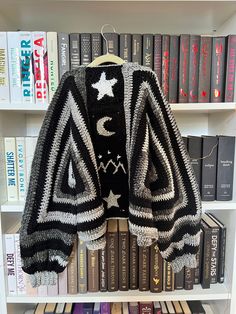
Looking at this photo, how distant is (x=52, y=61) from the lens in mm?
710

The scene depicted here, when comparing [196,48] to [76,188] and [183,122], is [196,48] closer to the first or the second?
[183,122]

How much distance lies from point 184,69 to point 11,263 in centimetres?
83

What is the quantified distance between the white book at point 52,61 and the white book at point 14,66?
90 mm

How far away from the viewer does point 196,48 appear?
0.72m

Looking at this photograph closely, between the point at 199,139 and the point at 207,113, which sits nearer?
the point at 199,139

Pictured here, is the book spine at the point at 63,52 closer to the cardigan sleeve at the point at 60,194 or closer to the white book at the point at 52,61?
the white book at the point at 52,61

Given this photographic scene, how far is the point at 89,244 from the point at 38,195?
0.60 ft

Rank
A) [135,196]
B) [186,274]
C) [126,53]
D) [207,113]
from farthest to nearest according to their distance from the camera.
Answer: [207,113]
[186,274]
[126,53]
[135,196]

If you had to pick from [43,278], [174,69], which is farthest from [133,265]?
[174,69]

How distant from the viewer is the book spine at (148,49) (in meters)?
0.71

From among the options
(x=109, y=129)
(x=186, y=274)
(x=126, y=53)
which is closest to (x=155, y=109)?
(x=109, y=129)

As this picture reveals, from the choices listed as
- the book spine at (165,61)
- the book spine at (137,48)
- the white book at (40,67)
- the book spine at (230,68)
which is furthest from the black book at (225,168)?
the white book at (40,67)

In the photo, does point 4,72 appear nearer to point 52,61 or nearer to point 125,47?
point 52,61

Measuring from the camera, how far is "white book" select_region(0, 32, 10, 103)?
697 mm
